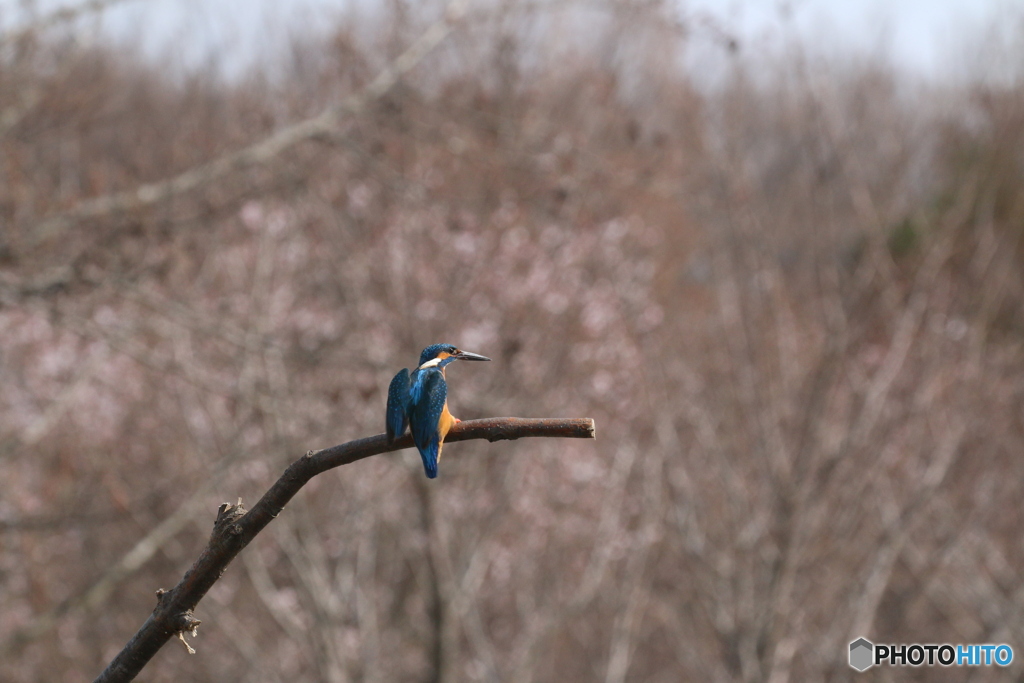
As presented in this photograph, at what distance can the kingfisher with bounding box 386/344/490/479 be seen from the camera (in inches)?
57.9

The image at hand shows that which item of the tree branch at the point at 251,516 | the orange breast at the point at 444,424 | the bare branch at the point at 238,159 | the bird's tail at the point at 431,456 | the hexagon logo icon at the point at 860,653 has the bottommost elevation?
the tree branch at the point at 251,516

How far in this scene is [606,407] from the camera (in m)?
10.0

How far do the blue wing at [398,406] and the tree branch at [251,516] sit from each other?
0.09ft

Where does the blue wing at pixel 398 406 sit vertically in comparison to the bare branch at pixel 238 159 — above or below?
below

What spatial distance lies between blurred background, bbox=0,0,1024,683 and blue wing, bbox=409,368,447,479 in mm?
3561

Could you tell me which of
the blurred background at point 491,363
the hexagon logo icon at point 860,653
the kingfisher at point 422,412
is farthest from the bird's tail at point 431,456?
the hexagon logo icon at point 860,653

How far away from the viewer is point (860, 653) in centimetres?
727

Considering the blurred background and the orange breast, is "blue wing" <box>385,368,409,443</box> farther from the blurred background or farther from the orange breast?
the blurred background

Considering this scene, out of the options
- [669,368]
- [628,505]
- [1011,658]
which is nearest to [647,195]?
[669,368]

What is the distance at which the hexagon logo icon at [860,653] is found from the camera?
7117mm

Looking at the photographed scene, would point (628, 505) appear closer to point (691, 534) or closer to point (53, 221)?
point (691, 534)

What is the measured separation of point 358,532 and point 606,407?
10.7 feet

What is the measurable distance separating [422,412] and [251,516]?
12.7 inches

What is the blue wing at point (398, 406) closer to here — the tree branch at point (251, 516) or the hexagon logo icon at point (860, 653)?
the tree branch at point (251, 516)
